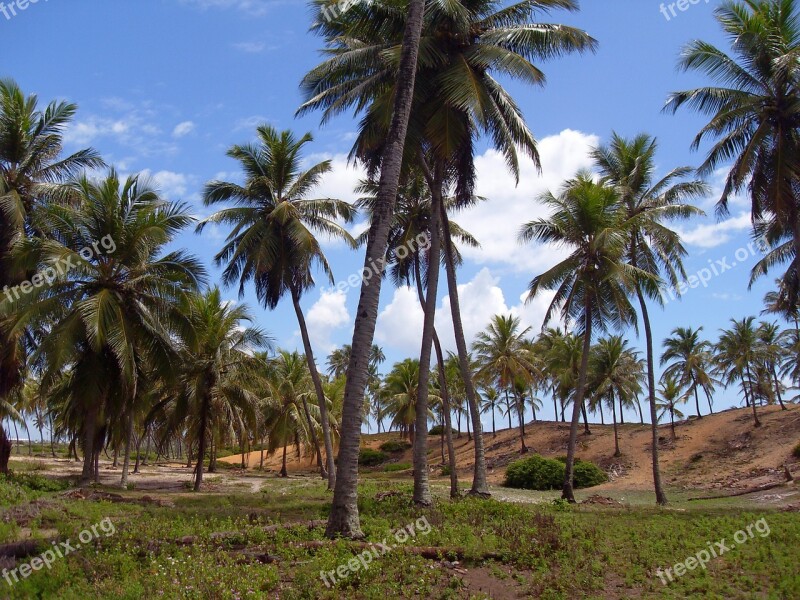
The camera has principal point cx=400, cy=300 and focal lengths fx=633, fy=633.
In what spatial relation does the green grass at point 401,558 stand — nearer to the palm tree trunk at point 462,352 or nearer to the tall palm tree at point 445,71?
the palm tree trunk at point 462,352

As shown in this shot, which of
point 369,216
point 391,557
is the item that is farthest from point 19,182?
point 391,557

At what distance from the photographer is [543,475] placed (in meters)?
37.6

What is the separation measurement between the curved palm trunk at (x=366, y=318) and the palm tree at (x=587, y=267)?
470 inches

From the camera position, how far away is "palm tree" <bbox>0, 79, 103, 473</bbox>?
65.3 feet

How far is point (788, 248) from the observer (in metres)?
27.9

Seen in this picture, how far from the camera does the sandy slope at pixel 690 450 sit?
124 feet

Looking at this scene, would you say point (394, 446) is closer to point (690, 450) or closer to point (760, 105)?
point (690, 450)

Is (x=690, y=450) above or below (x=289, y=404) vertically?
below

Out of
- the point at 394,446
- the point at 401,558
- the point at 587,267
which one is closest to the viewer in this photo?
the point at 401,558

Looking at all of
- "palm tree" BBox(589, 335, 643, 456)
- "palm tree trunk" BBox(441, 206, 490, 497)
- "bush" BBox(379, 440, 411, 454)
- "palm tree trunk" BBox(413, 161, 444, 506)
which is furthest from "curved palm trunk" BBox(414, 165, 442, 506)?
"bush" BBox(379, 440, 411, 454)

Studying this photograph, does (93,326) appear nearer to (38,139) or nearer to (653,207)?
(38,139)

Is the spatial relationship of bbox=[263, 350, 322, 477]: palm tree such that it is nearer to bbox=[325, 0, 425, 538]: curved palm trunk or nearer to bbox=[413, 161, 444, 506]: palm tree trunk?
bbox=[413, 161, 444, 506]: palm tree trunk

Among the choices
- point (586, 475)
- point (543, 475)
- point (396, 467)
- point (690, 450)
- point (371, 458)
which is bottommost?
point (396, 467)

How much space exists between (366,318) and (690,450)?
40.8 metres
